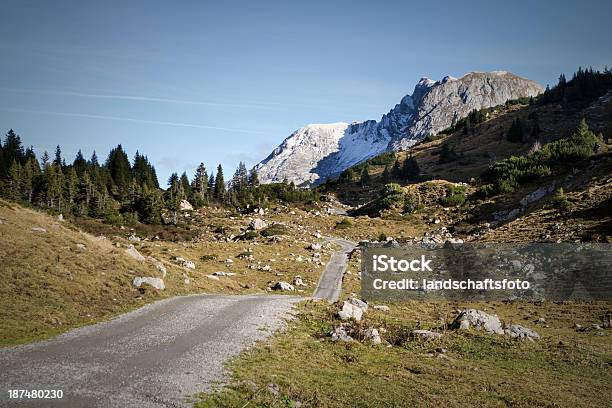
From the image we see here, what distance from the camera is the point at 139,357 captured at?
603 inches

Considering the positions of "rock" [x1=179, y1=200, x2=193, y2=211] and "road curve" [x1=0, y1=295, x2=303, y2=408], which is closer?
"road curve" [x1=0, y1=295, x2=303, y2=408]

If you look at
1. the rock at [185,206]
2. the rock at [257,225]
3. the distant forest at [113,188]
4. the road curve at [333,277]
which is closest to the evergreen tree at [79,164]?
the distant forest at [113,188]

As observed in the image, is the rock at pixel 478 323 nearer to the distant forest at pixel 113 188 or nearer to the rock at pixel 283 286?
the rock at pixel 283 286

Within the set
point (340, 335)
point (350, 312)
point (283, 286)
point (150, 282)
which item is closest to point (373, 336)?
point (340, 335)

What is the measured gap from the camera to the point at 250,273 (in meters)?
45.1

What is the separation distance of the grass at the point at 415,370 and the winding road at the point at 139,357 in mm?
1251

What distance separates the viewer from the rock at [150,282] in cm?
2676

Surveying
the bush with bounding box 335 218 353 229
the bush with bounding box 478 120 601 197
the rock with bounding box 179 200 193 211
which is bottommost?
the bush with bounding box 335 218 353 229

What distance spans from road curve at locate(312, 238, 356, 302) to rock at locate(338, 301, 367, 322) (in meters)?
8.52

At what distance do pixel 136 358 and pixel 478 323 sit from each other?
20087 millimetres

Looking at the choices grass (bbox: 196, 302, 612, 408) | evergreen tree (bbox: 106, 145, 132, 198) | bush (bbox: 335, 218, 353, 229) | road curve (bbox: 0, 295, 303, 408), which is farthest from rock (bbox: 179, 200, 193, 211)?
grass (bbox: 196, 302, 612, 408)

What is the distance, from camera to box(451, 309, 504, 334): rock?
24828 mm

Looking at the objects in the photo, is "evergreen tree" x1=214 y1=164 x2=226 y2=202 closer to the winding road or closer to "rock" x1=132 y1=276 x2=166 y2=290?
"rock" x1=132 y1=276 x2=166 y2=290

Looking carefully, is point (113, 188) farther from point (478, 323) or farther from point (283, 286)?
point (478, 323)
